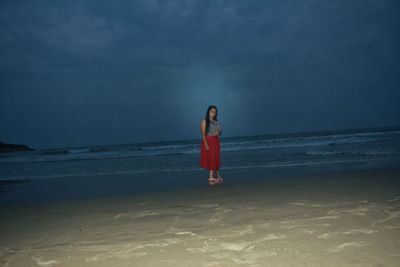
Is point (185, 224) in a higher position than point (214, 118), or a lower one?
lower

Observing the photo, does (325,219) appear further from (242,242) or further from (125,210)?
(125,210)

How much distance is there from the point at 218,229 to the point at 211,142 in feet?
13.8

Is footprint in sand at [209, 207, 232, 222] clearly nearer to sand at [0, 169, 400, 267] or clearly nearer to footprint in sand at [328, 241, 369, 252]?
sand at [0, 169, 400, 267]

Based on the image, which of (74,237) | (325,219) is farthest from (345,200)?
(74,237)

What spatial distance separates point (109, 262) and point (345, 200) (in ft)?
11.7

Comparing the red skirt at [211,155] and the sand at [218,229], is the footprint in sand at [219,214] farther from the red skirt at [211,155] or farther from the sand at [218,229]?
the red skirt at [211,155]

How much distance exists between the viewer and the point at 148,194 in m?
6.22

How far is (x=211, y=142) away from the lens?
7449 millimetres

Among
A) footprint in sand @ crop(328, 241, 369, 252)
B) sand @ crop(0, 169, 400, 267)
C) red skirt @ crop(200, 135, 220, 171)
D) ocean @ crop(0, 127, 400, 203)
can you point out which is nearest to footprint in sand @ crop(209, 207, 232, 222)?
sand @ crop(0, 169, 400, 267)

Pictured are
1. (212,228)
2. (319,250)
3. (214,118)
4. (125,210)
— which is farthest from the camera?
(214,118)

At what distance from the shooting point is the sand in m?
2.52

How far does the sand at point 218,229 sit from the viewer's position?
252 centimetres

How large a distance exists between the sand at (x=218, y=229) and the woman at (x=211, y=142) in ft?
5.78

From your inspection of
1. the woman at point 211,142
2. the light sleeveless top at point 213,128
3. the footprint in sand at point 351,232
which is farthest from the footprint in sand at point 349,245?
the light sleeveless top at point 213,128
